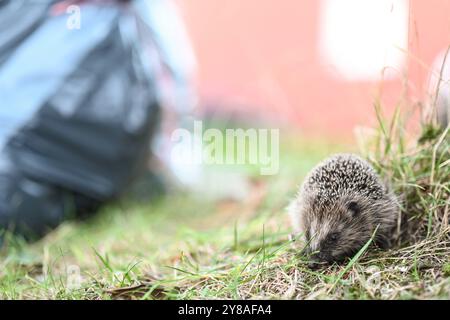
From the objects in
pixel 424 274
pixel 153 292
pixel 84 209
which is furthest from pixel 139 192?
pixel 424 274

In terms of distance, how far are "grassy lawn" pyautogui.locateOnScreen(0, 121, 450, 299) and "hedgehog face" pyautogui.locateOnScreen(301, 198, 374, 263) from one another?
0.25 feet

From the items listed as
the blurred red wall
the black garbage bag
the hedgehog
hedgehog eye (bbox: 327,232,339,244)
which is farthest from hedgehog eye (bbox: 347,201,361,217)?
the blurred red wall

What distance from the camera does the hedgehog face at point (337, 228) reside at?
2.62m

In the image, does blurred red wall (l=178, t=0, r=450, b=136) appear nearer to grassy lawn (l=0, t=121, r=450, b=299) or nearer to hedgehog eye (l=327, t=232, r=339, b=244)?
grassy lawn (l=0, t=121, r=450, b=299)

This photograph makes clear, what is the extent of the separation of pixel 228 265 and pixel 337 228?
1.87 ft

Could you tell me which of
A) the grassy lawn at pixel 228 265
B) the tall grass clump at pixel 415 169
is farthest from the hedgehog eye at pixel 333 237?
the tall grass clump at pixel 415 169

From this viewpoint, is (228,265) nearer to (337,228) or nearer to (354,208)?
(337,228)

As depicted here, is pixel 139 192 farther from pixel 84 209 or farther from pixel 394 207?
pixel 394 207

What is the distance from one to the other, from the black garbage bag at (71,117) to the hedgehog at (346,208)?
6.49 feet

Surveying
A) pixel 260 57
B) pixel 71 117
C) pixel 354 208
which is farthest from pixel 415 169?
pixel 260 57

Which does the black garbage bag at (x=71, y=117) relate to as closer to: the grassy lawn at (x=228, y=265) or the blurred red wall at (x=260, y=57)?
the grassy lawn at (x=228, y=265)

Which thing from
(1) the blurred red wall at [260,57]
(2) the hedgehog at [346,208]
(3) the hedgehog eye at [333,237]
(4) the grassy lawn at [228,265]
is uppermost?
(1) the blurred red wall at [260,57]

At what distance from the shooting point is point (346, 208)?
2.75m

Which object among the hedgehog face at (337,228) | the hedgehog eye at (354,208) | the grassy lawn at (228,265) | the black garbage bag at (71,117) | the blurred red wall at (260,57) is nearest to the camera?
the grassy lawn at (228,265)
